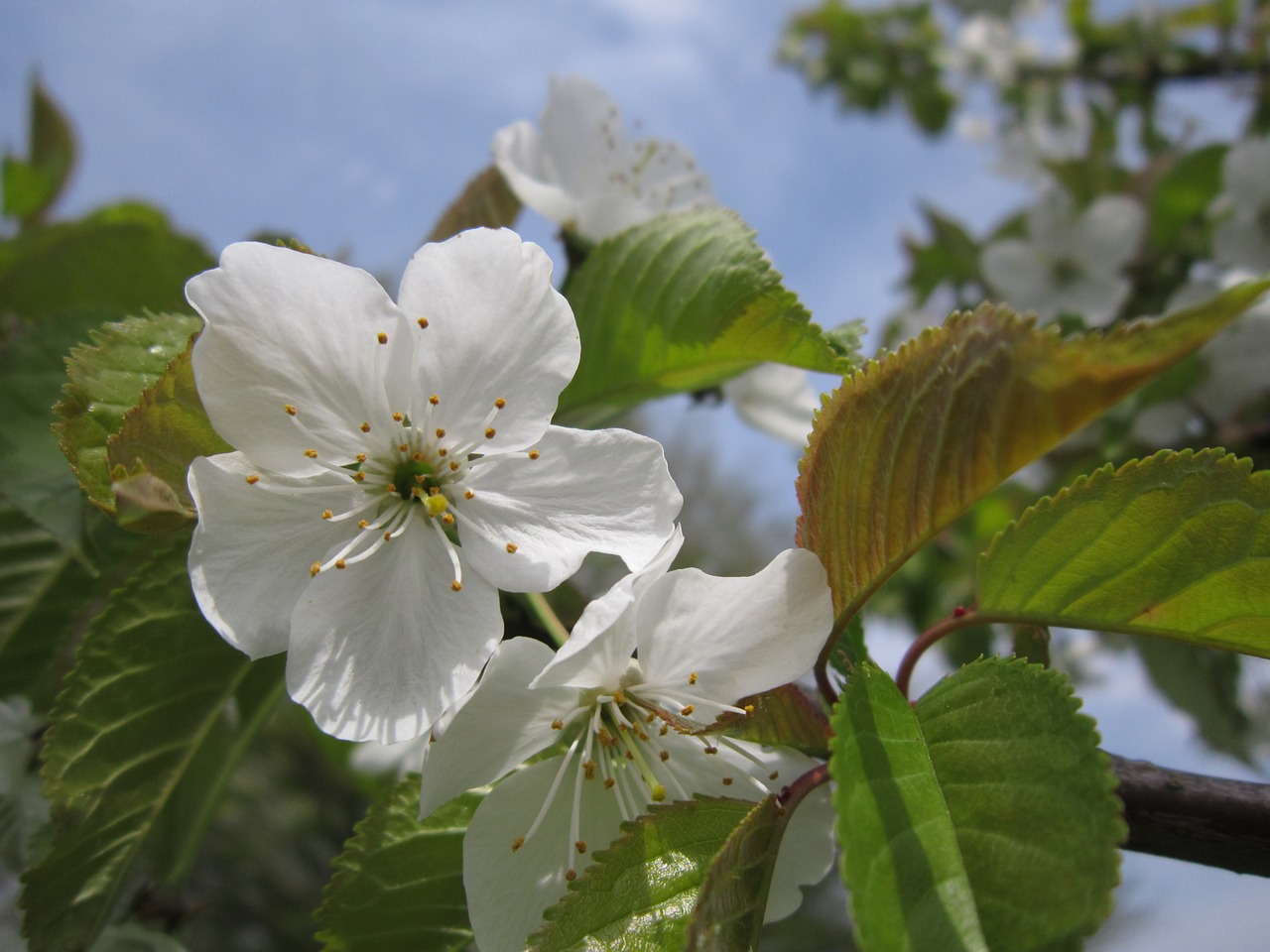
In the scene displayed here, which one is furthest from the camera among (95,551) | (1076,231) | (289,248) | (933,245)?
(933,245)

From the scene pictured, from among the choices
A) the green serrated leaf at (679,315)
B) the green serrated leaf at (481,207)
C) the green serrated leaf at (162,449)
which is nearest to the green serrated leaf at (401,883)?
the green serrated leaf at (162,449)

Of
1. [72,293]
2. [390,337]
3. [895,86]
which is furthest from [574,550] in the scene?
[895,86]

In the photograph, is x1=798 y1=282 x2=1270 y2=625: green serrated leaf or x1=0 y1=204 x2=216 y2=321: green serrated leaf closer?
x1=798 y1=282 x2=1270 y2=625: green serrated leaf

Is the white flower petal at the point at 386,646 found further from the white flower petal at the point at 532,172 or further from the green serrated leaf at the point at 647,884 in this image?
the white flower petal at the point at 532,172

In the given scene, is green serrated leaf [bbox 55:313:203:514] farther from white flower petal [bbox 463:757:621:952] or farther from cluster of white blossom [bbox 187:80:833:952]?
white flower petal [bbox 463:757:621:952]

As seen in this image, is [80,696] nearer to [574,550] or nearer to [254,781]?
[574,550]

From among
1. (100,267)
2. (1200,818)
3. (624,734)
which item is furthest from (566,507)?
(100,267)

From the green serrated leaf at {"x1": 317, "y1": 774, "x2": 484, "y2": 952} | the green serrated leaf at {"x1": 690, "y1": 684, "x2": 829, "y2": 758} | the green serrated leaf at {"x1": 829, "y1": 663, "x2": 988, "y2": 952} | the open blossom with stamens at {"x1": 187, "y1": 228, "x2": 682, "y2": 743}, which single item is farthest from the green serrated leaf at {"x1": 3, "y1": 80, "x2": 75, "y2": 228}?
the green serrated leaf at {"x1": 829, "y1": 663, "x2": 988, "y2": 952}
